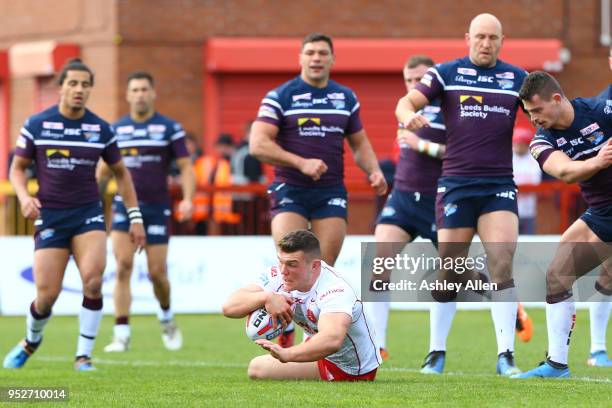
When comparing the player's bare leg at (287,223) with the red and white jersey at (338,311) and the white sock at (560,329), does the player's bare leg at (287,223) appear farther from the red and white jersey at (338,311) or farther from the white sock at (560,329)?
the white sock at (560,329)

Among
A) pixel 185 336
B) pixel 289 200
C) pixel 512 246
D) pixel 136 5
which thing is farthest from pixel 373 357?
pixel 136 5

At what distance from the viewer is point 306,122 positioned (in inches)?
485

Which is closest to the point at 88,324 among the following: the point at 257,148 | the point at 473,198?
the point at 257,148

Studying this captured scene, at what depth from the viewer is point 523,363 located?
40.7 feet

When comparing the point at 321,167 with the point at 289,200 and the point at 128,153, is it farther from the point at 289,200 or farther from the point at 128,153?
the point at 128,153

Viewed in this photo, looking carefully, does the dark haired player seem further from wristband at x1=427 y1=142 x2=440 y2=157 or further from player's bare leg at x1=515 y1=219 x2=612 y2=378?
player's bare leg at x1=515 y1=219 x2=612 y2=378

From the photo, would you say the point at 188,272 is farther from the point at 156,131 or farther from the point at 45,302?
the point at 45,302

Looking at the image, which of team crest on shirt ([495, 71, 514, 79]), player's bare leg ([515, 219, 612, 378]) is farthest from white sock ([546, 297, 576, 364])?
team crest on shirt ([495, 71, 514, 79])

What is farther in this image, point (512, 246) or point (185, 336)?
point (185, 336)

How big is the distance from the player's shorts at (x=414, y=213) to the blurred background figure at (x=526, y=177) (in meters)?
8.48

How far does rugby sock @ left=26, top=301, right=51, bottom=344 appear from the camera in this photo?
12.5 m

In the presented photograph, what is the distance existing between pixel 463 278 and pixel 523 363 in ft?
3.95

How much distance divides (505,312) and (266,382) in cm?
218

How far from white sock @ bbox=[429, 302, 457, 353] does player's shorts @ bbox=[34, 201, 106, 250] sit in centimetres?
303
